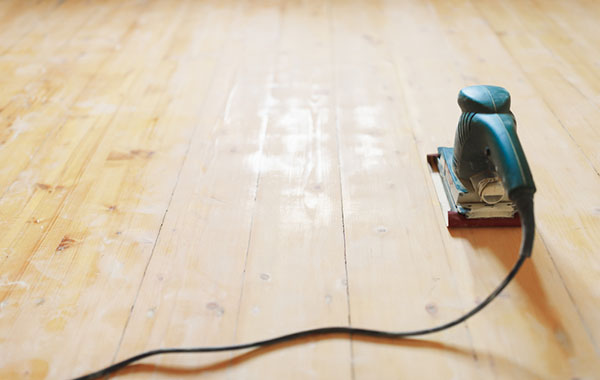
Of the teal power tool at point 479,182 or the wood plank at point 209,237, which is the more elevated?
the teal power tool at point 479,182

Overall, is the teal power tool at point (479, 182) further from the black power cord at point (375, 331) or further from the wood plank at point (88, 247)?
the wood plank at point (88, 247)

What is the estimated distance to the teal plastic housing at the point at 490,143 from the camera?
35.7 inches

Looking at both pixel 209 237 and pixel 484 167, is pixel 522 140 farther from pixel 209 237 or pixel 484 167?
pixel 209 237

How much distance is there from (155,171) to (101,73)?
2.35 feet

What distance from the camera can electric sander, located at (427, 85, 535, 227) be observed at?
3.02ft

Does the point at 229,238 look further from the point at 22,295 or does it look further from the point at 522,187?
the point at 522,187

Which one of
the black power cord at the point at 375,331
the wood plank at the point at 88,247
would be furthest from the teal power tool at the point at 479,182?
the wood plank at the point at 88,247

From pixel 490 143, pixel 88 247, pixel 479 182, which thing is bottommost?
pixel 88 247

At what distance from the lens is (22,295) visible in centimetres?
105

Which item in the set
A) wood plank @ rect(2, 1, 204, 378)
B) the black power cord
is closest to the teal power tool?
the black power cord

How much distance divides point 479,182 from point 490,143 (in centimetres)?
13

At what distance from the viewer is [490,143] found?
3.26 ft

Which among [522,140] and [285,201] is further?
[522,140]

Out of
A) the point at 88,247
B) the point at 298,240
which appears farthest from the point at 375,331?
the point at 88,247
